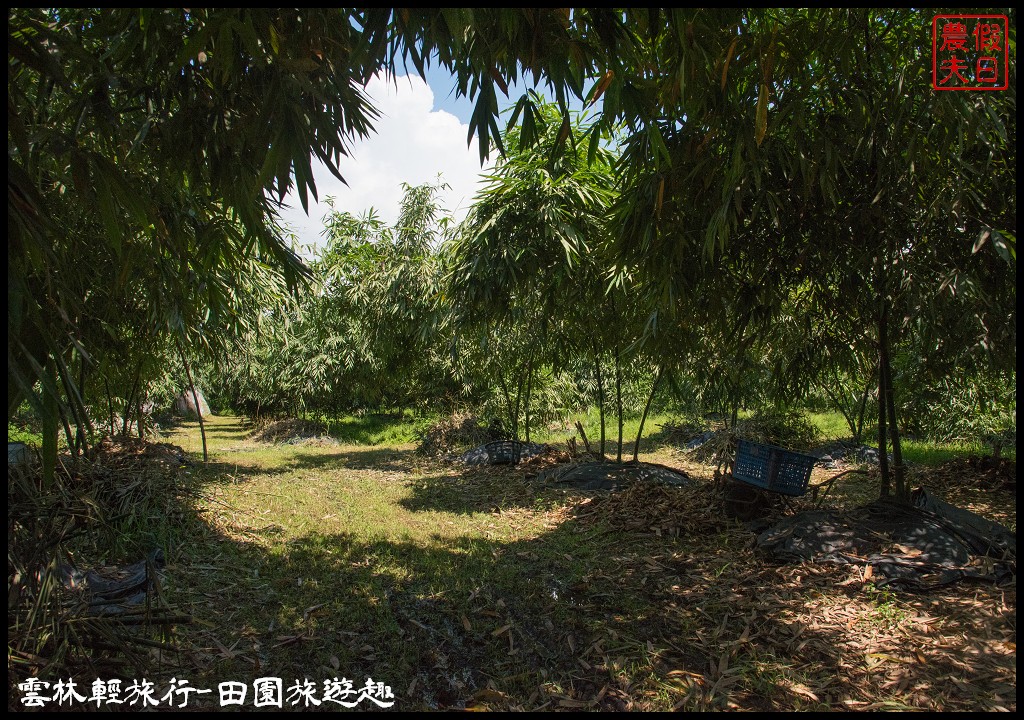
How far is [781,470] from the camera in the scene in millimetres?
4020

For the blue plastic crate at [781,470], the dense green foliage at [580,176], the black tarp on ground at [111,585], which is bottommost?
the black tarp on ground at [111,585]

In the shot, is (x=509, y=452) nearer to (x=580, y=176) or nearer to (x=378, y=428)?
(x=580, y=176)

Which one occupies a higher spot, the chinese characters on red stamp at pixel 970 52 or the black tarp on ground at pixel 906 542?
the chinese characters on red stamp at pixel 970 52

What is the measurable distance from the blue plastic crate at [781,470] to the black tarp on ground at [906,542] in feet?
0.80

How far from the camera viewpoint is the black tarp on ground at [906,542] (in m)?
3.09

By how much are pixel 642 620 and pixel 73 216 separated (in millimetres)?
3328

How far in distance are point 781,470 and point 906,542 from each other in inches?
32.5

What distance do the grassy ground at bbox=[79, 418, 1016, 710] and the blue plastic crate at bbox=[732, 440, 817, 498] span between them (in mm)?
418

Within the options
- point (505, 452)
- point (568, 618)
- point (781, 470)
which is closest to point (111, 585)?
point (568, 618)

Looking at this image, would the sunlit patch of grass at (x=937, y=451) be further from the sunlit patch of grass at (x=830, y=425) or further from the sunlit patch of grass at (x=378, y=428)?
the sunlit patch of grass at (x=378, y=428)

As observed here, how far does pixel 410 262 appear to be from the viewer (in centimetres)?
901

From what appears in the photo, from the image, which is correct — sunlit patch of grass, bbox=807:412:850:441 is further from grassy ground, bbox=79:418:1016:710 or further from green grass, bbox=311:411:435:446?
green grass, bbox=311:411:435:446

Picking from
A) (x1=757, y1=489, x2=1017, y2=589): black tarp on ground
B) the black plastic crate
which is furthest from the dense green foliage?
the black plastic crate

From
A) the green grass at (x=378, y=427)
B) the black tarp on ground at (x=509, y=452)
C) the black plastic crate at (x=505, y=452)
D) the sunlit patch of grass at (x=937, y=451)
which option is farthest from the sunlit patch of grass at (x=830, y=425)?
the green grass at (x=378, y=427)
